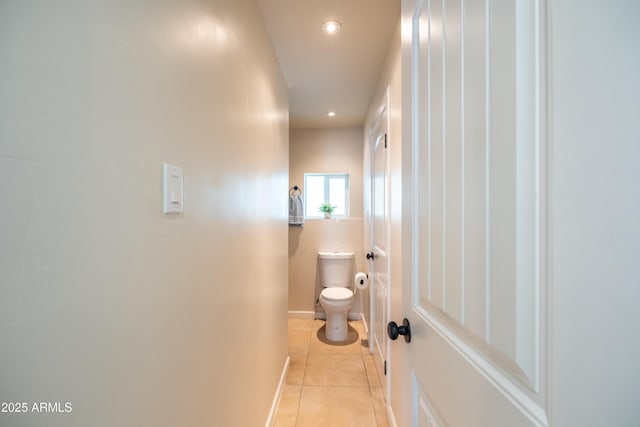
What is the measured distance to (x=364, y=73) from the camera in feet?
7.21

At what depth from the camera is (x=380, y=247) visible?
7.22ft

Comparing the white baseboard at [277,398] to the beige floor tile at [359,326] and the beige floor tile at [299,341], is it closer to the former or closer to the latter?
the beige floor tile at [299,341]

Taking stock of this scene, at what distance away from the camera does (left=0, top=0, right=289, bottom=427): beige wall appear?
Answer: 1.23ft

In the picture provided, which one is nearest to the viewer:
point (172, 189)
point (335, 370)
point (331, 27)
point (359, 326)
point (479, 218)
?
point (479, 218)

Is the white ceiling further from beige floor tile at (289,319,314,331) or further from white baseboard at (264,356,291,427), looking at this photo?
beige floor tile at (289,319,314,331)

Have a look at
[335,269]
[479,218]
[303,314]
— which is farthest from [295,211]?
[479,218]

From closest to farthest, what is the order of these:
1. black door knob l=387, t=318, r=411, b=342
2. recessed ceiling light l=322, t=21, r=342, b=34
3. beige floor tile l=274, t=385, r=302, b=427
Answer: black door knob l=387, t=318, r=411, b=342
recessed ceiling light l=322, t=21, r=342, b=34
beige floor tile l=274, t=385, r=302, b=427

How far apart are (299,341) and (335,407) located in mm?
1047

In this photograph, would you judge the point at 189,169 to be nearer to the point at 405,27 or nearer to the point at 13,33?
the point at 13,33

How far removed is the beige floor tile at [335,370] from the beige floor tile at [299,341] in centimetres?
15

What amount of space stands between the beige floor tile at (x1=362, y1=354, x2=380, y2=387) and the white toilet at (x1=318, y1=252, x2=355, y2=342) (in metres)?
0.41

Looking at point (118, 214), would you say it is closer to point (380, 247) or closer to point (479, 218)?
point (479, 218)

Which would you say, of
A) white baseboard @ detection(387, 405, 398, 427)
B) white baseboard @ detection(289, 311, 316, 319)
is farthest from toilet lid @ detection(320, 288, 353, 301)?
white baseboard @ detection(387, 405, 398, 427)

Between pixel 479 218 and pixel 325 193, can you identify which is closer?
pixel 479 218
